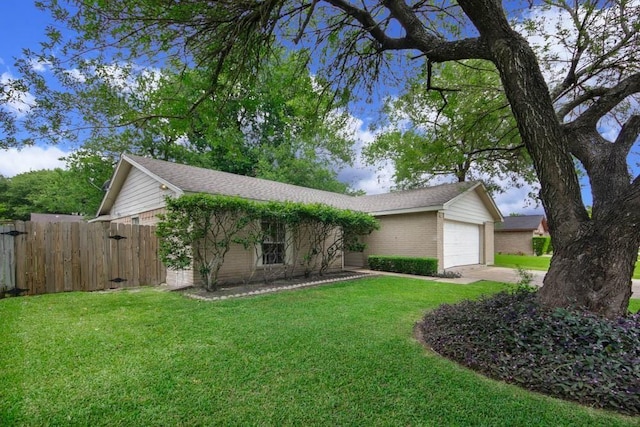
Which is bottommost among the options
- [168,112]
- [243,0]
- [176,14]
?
[168,112]

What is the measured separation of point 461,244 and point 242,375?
13.7 metres

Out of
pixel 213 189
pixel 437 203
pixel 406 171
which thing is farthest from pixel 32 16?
pixel 437 203

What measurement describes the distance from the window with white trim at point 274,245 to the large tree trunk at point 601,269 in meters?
7.55

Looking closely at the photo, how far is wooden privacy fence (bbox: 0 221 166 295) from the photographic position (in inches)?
286

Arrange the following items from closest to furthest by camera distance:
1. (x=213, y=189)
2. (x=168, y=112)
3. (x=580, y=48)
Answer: (x=168, y=112) < (x=580, y=48) < (x=213, y=189)

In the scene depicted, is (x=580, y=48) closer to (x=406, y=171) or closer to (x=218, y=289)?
(x=406, y=171)

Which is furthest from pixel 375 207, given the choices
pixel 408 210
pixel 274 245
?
pixel 274 245

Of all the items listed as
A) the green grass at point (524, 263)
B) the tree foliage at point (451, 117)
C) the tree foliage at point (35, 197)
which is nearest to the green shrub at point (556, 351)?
the tree foliage at point (451, 117)

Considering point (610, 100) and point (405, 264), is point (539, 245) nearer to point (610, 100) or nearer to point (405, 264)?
point (405, 264)

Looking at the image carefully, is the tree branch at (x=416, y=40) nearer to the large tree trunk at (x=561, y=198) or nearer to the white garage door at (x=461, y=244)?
the large tree trunk at (x=561, y=198)

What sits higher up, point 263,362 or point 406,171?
point 406,171

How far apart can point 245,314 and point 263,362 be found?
2.27 metres

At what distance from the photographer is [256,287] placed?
8711 mm

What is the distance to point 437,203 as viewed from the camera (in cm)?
1245
